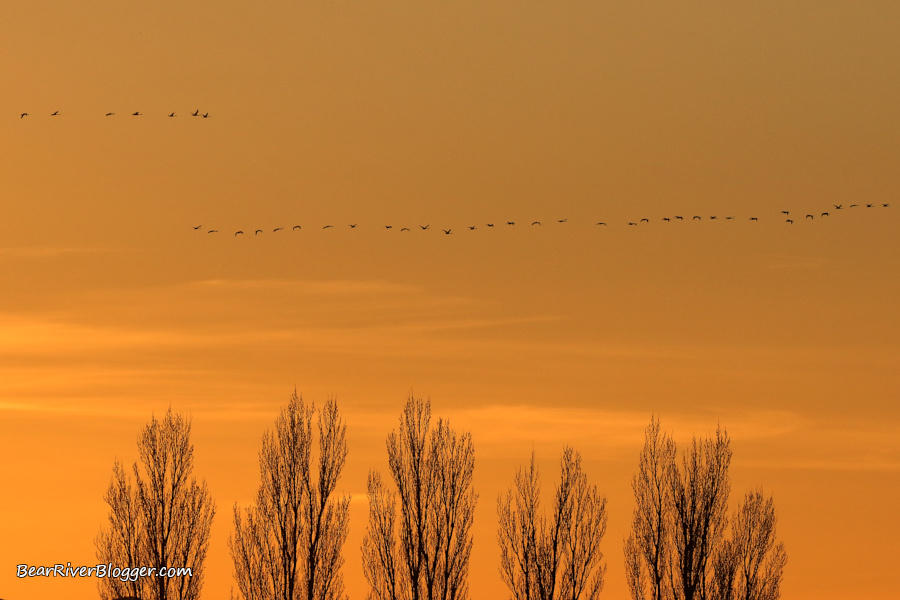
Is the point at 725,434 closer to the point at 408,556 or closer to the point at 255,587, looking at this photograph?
the point at 408,556

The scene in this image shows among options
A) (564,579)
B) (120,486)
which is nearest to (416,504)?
(564,579)

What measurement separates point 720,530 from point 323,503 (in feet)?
56.4

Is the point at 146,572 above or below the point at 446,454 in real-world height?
below

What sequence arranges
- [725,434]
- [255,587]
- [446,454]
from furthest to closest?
[725,434] → [446,454] → [255,587]

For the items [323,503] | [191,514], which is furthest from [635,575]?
[191,514]

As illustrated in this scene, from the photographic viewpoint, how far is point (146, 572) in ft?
210

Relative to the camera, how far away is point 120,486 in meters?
66.4

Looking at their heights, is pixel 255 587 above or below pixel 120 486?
below

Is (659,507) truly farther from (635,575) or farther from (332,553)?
(332,553)

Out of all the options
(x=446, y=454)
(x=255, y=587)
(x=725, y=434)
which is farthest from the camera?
(x=725, y=434)

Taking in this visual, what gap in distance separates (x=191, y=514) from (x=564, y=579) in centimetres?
1438

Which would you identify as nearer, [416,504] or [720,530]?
[416,504]

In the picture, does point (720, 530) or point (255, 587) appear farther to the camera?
point (720, 530)

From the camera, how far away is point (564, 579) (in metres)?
67.6
